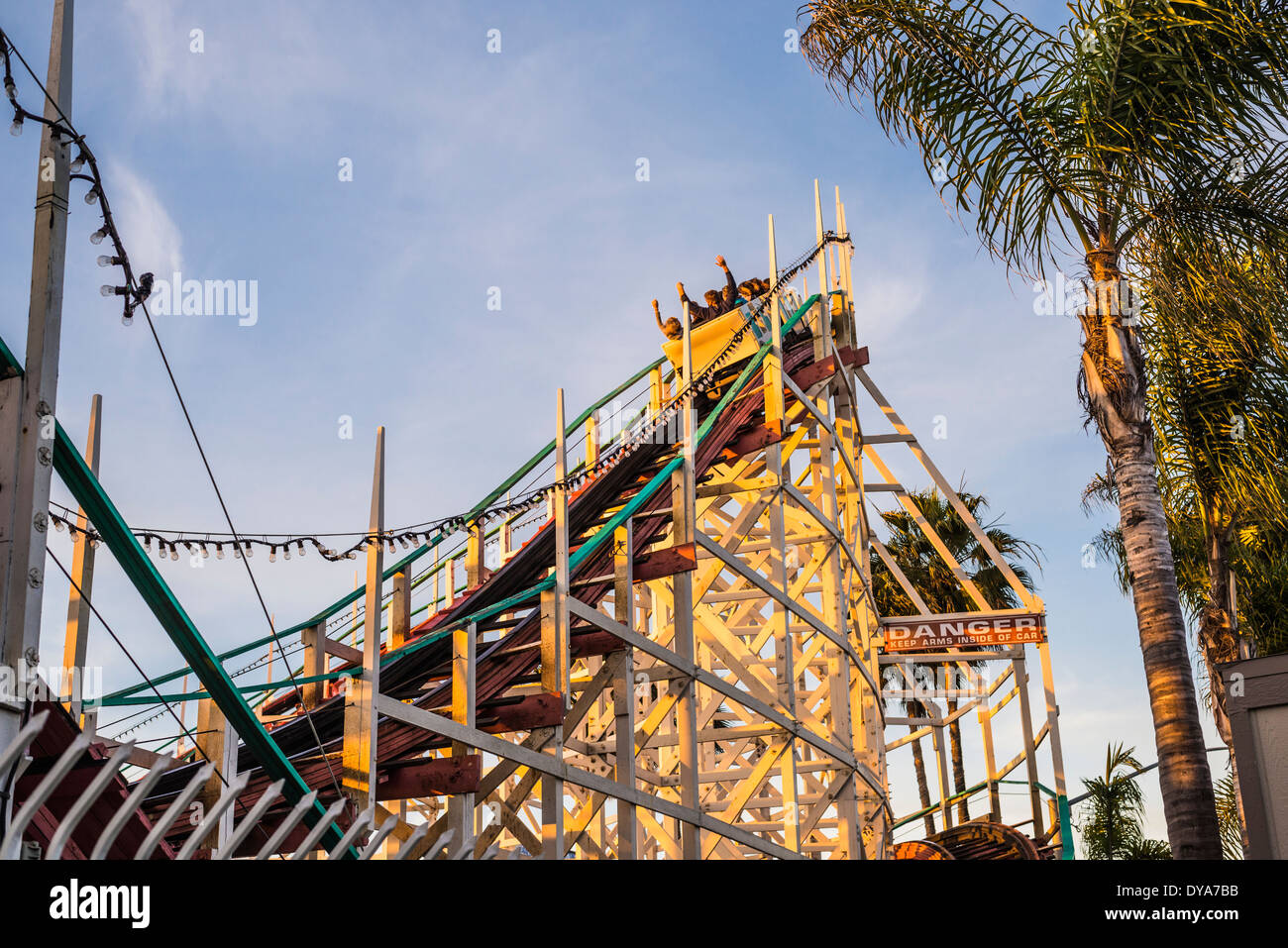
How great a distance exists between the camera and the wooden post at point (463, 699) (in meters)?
9.39

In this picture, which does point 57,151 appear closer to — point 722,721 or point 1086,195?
point 1086,195

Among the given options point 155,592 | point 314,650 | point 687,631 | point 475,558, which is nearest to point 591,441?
point 475,558

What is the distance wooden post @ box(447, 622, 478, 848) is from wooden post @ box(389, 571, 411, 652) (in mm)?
2020

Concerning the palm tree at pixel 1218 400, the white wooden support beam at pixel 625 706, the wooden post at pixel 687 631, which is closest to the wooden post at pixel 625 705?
the white wooden support beam at pixel 625 706

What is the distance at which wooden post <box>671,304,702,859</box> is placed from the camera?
475 inches

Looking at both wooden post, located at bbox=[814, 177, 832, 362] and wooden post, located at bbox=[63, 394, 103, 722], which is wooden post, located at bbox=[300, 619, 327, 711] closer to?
wooden post, located at bbox=[63, 394, 103, 722]

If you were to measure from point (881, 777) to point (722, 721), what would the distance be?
3354 millimetres

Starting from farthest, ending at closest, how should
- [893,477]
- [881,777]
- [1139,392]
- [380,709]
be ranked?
1. [893,477]
2. [881,777]
3. [1139,392]
4. [380,709]

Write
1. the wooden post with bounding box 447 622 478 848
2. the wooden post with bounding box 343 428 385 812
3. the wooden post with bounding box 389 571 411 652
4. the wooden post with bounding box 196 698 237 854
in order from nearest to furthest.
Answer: the wooden post with bounding box 196 698 237 854 < the wooden post with bounding box 343 428 385 812 < the wooden post with bounding box 447 622 478 848 < the wooden post with bounding box 389 571 411 652

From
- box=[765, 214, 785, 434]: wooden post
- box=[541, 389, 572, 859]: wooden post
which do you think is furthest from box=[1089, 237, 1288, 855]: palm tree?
box=[541, 389, 572, 859]: wooden post

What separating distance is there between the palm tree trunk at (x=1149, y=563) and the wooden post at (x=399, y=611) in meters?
6.18

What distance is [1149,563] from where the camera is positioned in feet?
29.2
